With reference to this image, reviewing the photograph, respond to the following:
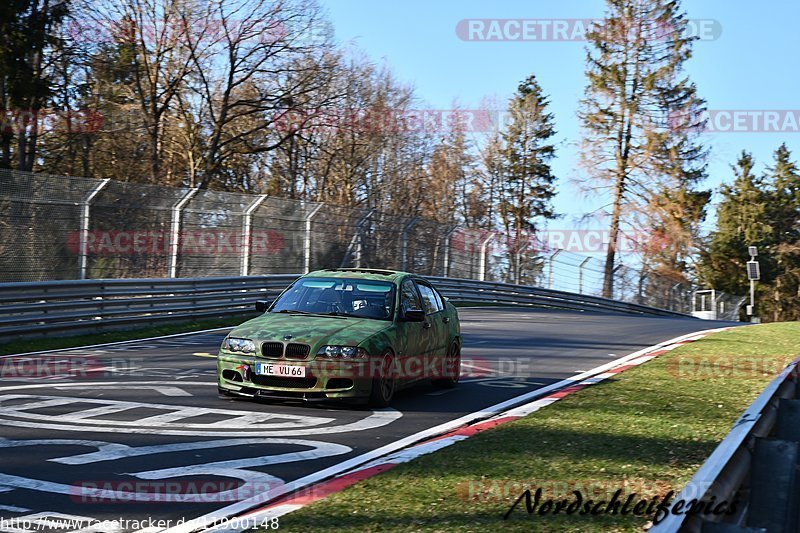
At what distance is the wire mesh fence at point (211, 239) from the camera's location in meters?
16.5

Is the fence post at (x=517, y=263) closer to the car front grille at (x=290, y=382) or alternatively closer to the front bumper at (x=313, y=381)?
the front bumper at (x=313, y=381)

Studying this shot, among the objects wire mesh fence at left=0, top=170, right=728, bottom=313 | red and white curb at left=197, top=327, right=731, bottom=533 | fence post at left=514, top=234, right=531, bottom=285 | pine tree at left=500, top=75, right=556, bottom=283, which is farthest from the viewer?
pine tree at left=500, top=75, right=556, bottom=283

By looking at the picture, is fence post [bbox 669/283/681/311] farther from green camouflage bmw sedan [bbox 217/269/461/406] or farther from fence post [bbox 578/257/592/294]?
green camouflage bmw sedan [bbox 217/269/461/406]

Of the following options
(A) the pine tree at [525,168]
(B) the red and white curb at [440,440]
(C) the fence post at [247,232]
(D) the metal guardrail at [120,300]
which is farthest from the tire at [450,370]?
(A) the pine tree at [525,168]

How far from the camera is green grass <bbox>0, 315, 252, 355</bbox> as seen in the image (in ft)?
46.8

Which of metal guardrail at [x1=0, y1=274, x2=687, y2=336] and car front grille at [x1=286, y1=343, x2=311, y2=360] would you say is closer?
car front grille at [x1=286, y1=343, x2=311, y2=360]

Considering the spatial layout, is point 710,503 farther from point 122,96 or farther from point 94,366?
point 122,96

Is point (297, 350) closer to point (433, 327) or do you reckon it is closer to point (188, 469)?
point (433, 327)

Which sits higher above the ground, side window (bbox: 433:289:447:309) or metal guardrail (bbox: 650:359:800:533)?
side window (bbox: 433:289:447:309)

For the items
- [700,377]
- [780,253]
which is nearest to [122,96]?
[700,377]

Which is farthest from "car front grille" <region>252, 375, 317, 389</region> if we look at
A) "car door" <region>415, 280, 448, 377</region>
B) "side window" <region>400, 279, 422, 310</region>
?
"car door" <region>415, 280, 448, 377</region>

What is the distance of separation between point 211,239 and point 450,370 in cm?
1073

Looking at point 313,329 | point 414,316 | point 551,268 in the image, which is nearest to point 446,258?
point 551,268

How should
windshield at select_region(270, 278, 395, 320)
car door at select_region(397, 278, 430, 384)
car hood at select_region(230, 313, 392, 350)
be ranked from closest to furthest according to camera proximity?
car hood at select_region(230, 313, 392, 350), car door at select_region(397, 278, 430, 384), windshield at select_region(270, 278, 395, 320)
